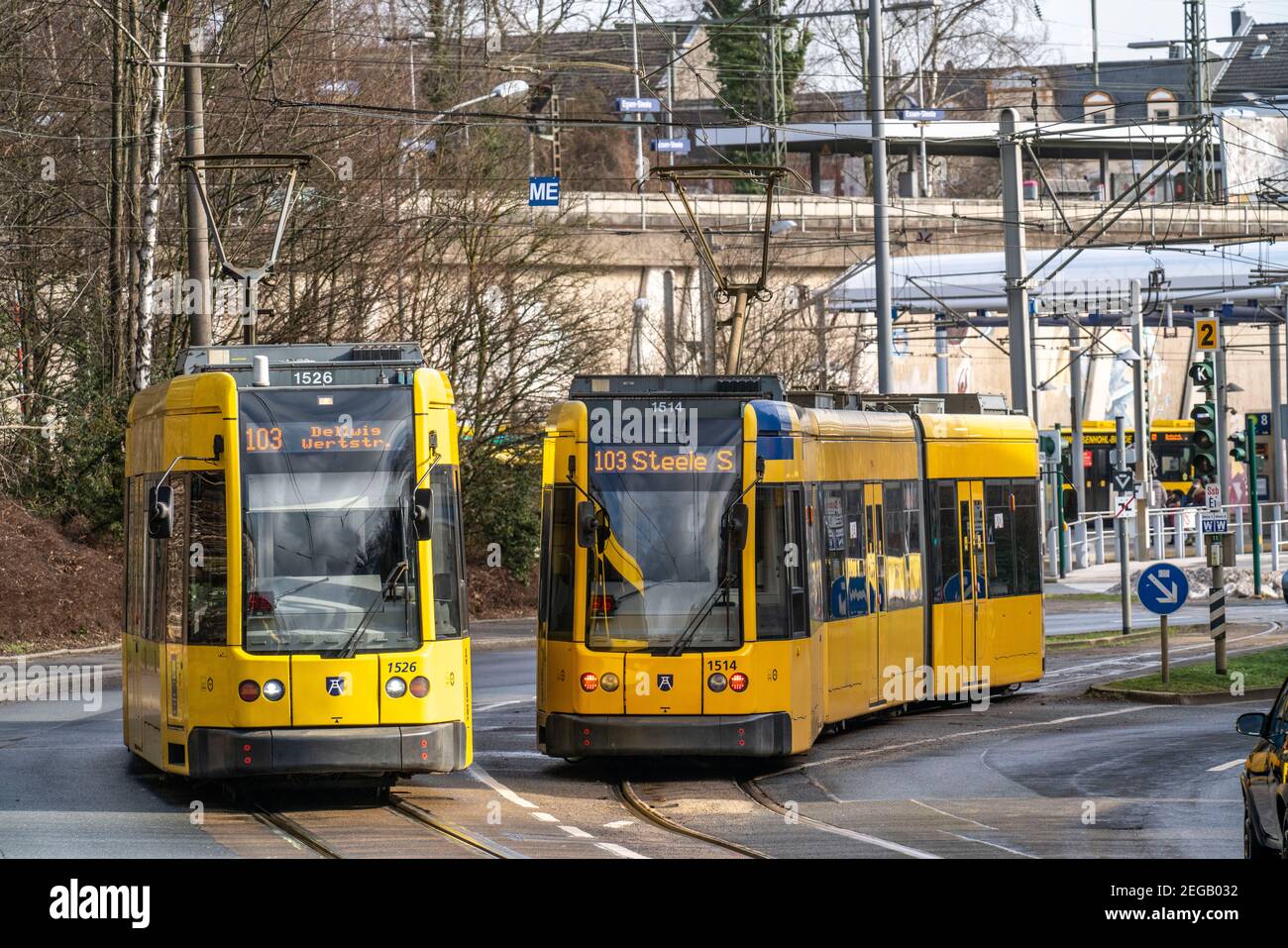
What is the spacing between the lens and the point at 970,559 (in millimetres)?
23125

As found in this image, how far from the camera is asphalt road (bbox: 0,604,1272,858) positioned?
13.1 m

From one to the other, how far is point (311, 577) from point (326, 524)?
39 centimetres

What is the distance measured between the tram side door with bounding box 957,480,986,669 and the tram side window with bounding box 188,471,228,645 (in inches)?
402

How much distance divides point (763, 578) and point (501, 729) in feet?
18.6

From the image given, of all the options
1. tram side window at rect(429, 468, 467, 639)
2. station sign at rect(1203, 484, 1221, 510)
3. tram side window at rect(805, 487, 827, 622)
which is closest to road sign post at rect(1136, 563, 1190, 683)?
tram side window at rect(805, 487, 827, 622)

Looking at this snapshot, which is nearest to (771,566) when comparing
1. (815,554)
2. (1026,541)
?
(815,554)

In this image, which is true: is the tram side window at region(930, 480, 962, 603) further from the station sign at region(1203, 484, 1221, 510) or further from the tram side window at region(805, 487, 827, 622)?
the station sign at region(1203, 484, 1221, 510)

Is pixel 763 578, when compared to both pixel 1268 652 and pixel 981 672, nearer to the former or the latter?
pixel 981 672

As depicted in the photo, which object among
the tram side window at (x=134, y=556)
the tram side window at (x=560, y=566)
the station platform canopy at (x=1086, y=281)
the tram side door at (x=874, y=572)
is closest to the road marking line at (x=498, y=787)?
the tram side window at (x=560, y=566)

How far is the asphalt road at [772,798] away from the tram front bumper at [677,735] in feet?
1.08

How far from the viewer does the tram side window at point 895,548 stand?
68.1ft

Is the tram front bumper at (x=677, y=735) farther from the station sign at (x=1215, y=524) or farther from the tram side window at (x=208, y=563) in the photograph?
the station sign at (x=1215, y=524)

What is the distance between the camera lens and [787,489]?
1703 cm
